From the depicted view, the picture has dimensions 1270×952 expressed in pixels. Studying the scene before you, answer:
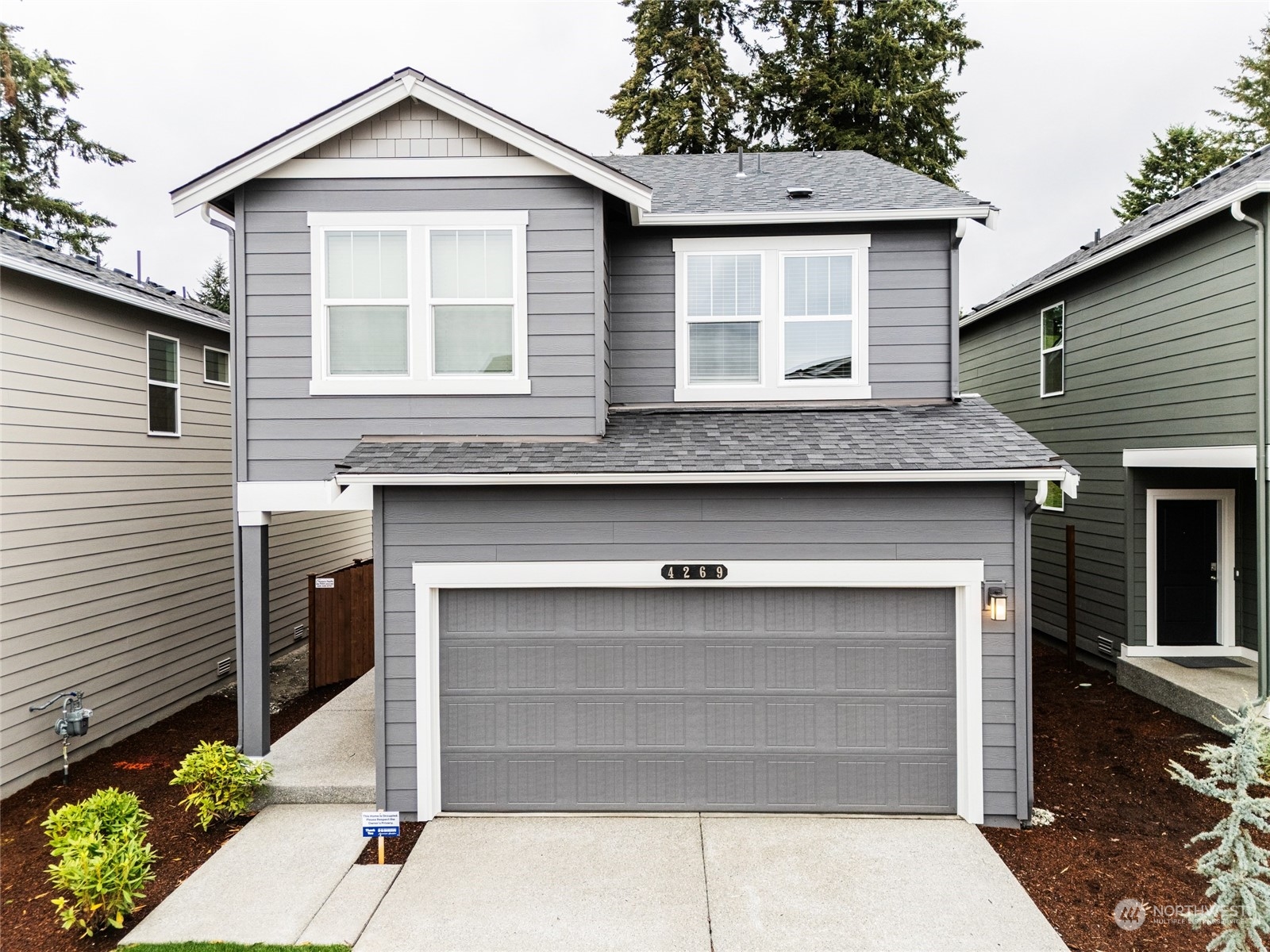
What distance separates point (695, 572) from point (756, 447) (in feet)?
3.92

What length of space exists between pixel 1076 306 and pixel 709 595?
26.4ft

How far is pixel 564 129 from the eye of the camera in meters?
21.9

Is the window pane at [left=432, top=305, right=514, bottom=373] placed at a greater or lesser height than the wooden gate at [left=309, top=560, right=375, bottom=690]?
greater

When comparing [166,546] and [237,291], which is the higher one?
[237,291]

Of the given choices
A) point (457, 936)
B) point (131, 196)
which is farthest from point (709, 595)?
point (131, 196)

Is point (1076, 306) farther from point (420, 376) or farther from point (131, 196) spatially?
point (131, 196)

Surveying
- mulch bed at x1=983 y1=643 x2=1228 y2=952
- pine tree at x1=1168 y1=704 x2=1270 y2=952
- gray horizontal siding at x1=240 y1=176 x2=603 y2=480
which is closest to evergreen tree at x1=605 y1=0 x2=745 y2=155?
gray horizontal siding at x1=240 y1=176 x2=603 y2=480

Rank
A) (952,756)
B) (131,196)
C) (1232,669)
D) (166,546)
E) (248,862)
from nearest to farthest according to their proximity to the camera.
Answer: (248,862)
(952,756)
(1232,669)
(166,546)
(131,196)

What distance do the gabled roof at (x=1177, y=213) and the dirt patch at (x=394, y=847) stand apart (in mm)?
9603

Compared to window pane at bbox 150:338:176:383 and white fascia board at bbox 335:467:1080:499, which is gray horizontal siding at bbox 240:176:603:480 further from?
window pane at bbox 150:338:176:383

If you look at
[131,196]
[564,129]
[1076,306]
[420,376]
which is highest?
[131,196]

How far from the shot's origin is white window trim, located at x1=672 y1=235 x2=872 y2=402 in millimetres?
6906

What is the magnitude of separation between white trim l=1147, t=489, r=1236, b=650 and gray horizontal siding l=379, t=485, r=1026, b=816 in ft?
14.7

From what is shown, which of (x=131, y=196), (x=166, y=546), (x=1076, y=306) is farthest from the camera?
(x=131, y=196)
